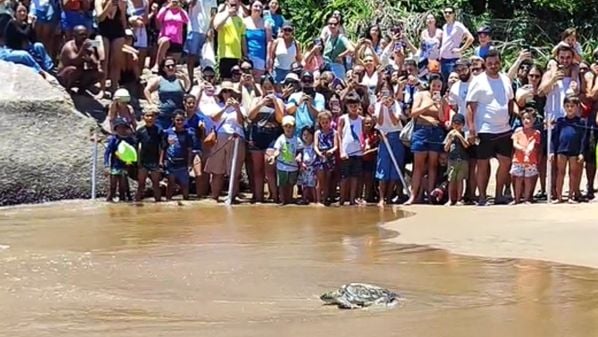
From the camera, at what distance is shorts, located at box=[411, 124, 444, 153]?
1298 centimetres

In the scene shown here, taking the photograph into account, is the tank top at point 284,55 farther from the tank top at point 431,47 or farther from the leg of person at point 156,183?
the leg of person at point 156,183

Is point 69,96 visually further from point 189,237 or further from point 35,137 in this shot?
point 189,237

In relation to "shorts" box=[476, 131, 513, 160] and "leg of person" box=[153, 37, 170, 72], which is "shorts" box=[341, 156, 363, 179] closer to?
"shorts" box=[476, 131, 513, 160]

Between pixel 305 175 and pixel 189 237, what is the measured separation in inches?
123

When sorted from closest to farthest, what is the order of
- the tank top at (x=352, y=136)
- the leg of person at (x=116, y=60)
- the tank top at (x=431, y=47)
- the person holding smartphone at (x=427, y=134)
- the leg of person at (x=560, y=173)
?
the leg of person at (x=560, y=173) → the person holding smartphone at (x=427, y=134) → the tank top at (x=352, y=136) → the leg of person at (x=116, y=60) → the tank top at (x=431, y=47)

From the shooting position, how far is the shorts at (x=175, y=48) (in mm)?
15320

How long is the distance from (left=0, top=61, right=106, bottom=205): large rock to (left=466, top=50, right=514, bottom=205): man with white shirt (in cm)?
486

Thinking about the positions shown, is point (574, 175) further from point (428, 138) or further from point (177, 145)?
point (177, 145)

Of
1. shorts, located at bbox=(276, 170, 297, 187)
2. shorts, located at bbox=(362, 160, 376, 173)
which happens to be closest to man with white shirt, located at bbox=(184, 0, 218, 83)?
shorts, located at bbox=(276, 170, 297, 187)

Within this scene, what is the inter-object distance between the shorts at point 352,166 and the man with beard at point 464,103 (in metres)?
1.27

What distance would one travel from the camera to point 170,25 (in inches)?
597

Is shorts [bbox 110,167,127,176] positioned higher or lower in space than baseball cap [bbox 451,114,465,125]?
lower

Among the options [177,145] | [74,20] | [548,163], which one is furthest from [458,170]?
[74,20]

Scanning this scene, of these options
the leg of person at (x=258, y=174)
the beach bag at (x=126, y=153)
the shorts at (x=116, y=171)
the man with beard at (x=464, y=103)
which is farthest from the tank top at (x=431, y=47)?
the shorts at (x=116, y=171)
